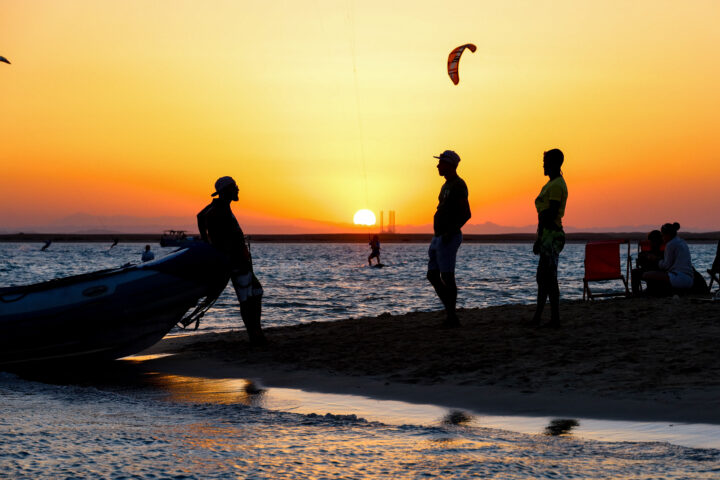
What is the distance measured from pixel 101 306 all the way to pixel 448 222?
154 inches

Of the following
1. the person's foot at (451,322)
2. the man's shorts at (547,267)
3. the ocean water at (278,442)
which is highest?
the man's shorts at (547,267)

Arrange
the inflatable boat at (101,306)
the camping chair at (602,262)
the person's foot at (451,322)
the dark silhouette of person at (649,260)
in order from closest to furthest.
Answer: the inflatable boat at (101,306) → the person's foot at (451,322) → the dark silhouette of person at (649,260) → the camping chair at (602,262)

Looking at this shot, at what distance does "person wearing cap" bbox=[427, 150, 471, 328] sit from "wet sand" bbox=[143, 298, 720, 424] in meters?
0.62

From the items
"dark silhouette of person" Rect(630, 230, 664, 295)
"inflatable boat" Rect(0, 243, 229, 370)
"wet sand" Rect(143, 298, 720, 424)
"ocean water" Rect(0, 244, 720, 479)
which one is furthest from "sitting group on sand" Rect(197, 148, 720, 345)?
"dark silhouette of person" Rect(630, 230, 664, 295)

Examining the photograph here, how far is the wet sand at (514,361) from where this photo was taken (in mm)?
5934

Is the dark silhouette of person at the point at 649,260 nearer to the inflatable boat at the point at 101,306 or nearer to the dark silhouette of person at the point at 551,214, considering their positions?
the dark silhouette of person at the point at 551,214

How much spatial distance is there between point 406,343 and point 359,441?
3.63 m

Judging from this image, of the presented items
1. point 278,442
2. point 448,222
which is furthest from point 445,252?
point 278,442

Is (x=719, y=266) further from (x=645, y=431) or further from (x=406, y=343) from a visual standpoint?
(x=645, y=431)

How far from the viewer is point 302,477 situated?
13.0 feet

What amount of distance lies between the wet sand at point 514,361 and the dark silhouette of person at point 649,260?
8.67 feet

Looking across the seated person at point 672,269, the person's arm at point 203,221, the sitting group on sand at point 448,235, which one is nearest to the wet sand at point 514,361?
the sitting group on sand at point 448,235

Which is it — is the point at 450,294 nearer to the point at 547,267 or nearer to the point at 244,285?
the point at 547,267

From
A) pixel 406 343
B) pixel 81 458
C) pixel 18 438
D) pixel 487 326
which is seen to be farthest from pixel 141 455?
pixel 487 326
